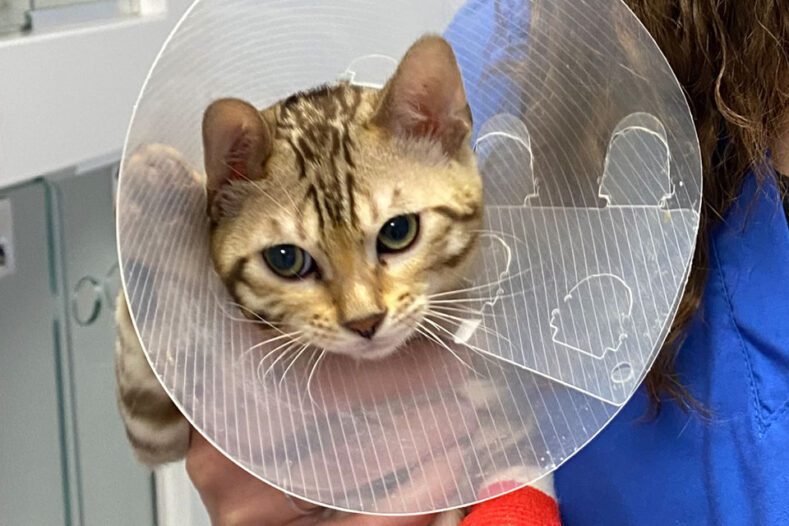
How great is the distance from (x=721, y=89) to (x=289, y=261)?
1.28ft

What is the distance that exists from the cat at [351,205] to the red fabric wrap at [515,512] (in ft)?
0.54

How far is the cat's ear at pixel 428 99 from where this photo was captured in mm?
707

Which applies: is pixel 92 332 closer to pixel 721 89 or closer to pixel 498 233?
pixel 498 233

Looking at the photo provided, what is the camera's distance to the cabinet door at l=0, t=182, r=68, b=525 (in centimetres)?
126

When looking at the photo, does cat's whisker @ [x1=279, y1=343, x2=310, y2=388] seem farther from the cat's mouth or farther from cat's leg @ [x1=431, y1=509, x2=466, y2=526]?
cat's leg @ [x1=431, y1=509, x2=466, y2=526]

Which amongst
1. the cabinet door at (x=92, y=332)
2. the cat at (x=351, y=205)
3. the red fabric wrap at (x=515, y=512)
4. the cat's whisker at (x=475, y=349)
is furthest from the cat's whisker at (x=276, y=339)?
the cabinet door at (x=92, y=332)

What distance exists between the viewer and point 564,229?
79cm

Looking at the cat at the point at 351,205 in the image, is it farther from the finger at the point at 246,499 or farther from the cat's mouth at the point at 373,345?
the finger at the point at 246,499

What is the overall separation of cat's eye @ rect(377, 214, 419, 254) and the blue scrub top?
0.44 feet

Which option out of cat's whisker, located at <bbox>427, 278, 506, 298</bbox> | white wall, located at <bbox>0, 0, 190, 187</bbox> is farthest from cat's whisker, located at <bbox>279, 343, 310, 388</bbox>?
white wall, located at <bbox>0, 0, 190, 187</bbox>

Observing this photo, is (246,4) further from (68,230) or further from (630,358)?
(68,230)

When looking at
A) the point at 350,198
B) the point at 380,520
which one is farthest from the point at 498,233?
the point at 380,520

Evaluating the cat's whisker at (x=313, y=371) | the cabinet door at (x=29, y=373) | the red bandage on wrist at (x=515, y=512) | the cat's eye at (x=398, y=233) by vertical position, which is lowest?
the cabinet door at (x=29, y=373)

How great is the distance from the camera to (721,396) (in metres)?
0.77
